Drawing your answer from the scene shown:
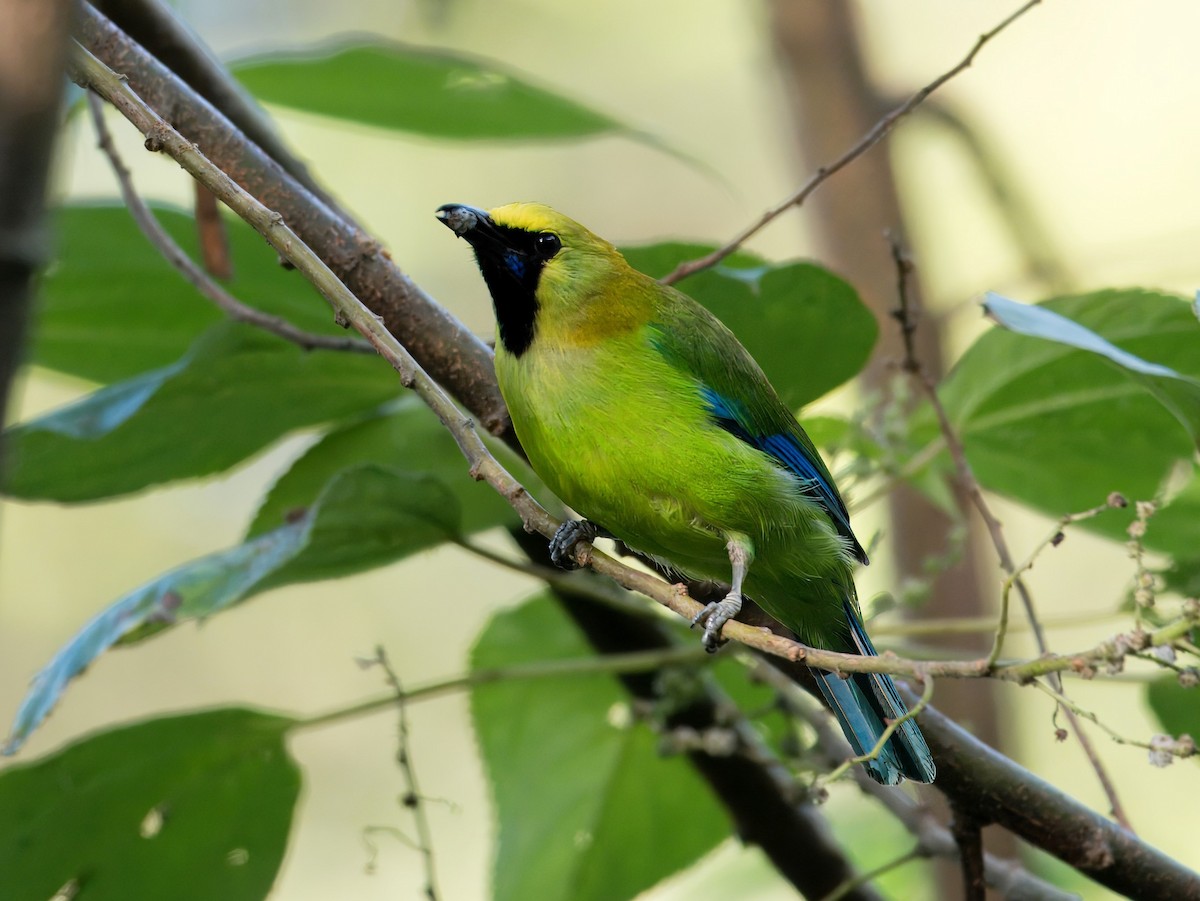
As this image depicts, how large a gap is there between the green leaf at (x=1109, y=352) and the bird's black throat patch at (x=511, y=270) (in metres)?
0.98

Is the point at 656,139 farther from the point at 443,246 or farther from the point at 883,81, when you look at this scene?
the point at 443,246

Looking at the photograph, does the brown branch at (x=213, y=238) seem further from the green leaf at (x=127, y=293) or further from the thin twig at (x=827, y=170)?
the thin twig at (x=827, y=170)

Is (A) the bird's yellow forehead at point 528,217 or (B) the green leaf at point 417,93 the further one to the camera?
(A) the bird's yellow forehead at point 528,217

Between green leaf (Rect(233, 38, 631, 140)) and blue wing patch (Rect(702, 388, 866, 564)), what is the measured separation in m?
0.60

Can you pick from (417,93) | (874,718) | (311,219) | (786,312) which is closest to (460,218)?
(417,93)

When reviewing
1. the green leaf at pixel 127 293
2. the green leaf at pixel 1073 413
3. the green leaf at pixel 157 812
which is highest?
the green leaf at pixel 127 293

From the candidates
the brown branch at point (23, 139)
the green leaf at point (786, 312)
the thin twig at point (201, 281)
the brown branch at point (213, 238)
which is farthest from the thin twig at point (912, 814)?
the brown branch at point (23, 139)

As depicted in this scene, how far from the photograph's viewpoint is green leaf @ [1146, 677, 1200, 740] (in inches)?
99.3

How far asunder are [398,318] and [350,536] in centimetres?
41

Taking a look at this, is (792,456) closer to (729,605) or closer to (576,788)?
(729,605)

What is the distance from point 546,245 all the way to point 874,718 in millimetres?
1186

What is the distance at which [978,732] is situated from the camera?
4023 mm

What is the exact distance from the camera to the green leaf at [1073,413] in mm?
2391

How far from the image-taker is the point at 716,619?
2.04 metres
